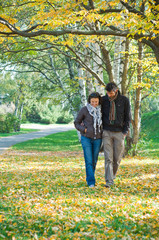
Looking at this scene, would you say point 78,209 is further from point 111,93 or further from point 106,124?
A: point 111,93

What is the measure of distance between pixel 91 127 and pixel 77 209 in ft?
6.34

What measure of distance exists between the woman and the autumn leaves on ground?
2.30 feet

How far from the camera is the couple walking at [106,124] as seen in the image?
626 centimetres

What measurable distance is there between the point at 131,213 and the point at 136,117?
8.44 meters

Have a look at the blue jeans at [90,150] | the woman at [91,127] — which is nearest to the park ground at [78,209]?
the blue jeans at [90,150]

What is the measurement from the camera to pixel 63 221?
4.31m

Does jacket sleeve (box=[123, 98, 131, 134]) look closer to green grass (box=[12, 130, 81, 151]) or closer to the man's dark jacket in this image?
the man's dark jacket

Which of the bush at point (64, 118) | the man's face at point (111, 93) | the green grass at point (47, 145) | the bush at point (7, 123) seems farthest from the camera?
the bush at point (64, 118)

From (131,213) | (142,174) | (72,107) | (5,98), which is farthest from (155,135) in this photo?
(5,98)

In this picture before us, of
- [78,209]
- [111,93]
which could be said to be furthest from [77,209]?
[111,93]

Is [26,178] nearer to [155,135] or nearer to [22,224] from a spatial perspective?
[22,224]

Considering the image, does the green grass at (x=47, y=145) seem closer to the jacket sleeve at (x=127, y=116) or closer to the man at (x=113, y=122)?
the man at (x=113, y=122)

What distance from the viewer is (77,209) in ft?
16.1

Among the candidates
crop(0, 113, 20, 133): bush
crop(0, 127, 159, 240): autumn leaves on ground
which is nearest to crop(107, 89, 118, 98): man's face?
crop(0, 127, 159, 240): autumn leaves on ground
